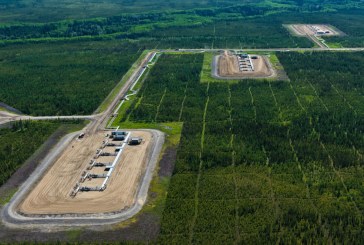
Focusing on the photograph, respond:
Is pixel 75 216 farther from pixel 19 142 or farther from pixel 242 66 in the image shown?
pixel 242 66

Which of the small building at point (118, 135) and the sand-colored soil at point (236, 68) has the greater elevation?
the sand-colored soil at point (236, 68)

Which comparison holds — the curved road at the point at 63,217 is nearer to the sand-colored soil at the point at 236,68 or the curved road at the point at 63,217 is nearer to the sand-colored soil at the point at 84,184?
the sand-colored soil at the point at 84,184

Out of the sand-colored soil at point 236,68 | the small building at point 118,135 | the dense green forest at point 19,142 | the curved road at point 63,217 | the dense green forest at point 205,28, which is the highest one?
the dense green forest at point 205,28

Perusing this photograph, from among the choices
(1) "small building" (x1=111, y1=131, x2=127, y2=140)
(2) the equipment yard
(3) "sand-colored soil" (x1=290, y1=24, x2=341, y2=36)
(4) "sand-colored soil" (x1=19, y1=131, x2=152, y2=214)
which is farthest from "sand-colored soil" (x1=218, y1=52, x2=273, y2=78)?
(4) "sand-colored soil" (x1=19, y1=131, x2=152, y2=214)

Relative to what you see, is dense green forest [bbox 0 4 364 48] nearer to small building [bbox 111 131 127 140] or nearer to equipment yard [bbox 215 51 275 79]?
equipment yard [bbox 215 51 275 79]

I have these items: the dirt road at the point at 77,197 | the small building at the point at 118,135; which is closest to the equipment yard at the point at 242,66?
the small building at the point at 118,135

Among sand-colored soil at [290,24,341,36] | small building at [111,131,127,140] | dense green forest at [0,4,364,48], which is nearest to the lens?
small building at [111,131,127,140]
